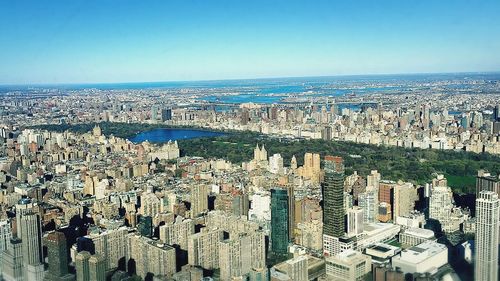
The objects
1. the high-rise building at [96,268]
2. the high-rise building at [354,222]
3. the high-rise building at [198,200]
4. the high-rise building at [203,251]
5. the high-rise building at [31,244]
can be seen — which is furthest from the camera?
the high-rise building at [198,200]

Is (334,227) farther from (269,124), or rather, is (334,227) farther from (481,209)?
(269,124)

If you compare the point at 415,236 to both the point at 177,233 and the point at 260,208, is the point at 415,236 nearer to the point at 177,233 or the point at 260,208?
the point at 260,208

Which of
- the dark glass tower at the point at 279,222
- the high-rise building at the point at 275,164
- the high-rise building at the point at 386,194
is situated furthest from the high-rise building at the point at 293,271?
the high-rise building at the point at 275,164

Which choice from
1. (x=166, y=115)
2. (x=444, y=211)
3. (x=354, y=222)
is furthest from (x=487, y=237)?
(x=166, y=115)

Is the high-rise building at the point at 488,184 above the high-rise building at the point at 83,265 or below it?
above

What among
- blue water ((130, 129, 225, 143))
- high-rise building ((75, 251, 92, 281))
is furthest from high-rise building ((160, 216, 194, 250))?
blue water ((130, 129, 225, 143))

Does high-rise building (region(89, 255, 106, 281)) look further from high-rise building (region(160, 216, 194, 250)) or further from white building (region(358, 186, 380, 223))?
white building (region(358, 186, 380, 223))

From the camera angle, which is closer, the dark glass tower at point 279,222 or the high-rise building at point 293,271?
the high-rise building at point 293,271

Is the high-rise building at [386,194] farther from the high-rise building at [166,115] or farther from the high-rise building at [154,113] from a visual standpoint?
the high-rise building at [154,113]
